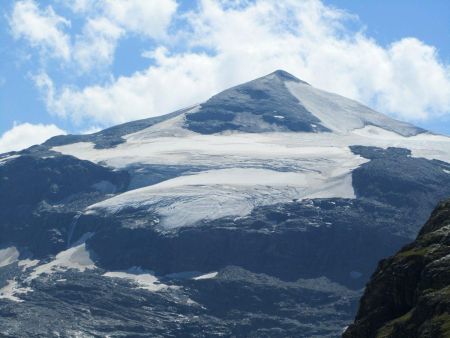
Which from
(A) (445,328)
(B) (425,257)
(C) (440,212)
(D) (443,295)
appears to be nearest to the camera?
(A) (445,328)

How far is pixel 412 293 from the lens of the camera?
90.5 meters

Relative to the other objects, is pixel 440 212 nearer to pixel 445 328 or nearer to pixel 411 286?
pixel 411 286

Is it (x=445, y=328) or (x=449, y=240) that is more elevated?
(x=449, y=240)

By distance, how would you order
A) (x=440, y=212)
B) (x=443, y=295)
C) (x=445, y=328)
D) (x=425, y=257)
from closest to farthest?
(x=445, y=328), (x=443, y=295), (x=425, y=257), (x=440, y=212)

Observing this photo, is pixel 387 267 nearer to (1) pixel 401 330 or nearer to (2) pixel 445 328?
(1) pixel 401 330

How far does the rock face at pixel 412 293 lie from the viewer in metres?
83.1

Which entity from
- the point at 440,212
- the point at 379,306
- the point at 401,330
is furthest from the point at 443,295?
the point at 440,212

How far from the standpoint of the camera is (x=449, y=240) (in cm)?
9150

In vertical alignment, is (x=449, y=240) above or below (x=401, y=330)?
above

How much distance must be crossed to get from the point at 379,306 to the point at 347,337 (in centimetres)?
392

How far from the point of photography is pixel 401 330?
85.9m

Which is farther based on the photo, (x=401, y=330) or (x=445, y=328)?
(x=401, y=330)

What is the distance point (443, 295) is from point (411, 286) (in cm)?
728

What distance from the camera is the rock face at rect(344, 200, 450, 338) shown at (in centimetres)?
8313
